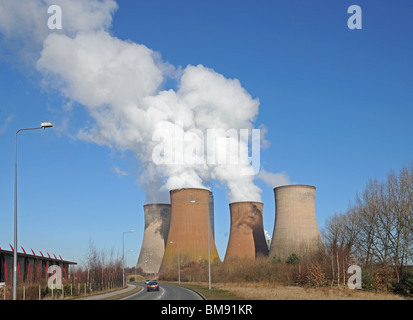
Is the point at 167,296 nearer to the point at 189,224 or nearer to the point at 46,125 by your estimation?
the point at 46,125

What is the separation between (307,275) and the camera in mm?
33594

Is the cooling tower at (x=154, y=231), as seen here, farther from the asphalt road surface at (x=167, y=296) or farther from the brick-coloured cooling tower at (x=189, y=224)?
the asphalt road surface at (x=167, y=296)

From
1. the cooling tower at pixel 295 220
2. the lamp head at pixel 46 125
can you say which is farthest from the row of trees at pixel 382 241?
the lamp head at pixel 46 125

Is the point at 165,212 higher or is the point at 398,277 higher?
the point at 165,212

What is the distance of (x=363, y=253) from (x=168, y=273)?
1041 inches

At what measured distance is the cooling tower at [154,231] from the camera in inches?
2367

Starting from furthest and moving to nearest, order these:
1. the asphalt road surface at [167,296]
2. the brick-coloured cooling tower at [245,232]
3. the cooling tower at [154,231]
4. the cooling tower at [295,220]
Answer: the cooling tower at [154,231] < the brick-coloured cooling tower at [245,232] < the cooling tower at [295,220] < the asphalt road surface at [167,296]

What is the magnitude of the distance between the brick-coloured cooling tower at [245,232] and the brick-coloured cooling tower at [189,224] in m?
3.84

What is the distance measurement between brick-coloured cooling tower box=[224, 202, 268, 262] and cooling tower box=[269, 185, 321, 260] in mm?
10057

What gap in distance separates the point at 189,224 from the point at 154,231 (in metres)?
10.8
